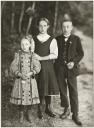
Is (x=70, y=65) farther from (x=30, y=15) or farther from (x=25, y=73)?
(x=30, y=15)

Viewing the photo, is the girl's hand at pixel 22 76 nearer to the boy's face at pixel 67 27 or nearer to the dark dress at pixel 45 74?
the dark dress at pixel 45 74

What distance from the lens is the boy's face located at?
2580mm

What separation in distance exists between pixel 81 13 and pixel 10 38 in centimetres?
68

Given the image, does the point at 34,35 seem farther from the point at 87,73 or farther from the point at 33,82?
the point at 87,73

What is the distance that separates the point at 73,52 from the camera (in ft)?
8.35

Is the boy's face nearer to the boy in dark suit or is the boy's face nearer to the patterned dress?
the boy in dark suit

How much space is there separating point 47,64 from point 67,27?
0.36 m

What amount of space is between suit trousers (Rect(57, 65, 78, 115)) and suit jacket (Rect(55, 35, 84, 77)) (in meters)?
0.04

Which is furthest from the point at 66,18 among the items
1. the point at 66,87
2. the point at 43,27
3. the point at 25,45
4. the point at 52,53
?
the point at 66,87

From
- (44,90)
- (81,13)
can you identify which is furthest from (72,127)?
(81,13)

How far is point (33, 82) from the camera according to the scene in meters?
2.47

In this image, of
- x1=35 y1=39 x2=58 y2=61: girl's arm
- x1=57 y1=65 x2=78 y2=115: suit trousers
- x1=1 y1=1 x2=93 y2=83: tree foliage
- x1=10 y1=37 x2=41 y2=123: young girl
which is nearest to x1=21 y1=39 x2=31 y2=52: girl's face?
x1=10 y1=37 x2=41 y2=123: young girl

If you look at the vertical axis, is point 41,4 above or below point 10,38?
above

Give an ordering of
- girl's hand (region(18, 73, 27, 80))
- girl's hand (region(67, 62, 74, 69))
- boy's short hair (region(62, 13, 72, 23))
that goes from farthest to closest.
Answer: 1. boy's short hair (region(62, 13, 72, 23))
2. girl's hand (region(67, 62, 74, 69))
3. girl's hand (region(18, 73, 27, 80))
